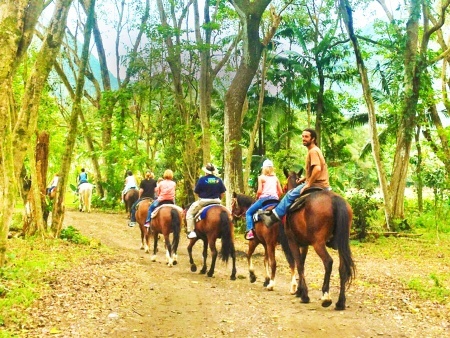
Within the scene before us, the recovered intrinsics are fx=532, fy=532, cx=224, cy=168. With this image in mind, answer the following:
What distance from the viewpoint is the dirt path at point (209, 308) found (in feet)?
22.4

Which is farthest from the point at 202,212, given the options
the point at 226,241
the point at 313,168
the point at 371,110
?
the point at 371,110

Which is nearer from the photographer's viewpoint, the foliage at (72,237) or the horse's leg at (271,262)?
the horse's leg at (271,262)

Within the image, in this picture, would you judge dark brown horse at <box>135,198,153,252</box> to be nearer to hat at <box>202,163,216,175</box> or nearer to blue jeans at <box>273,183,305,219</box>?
hat at <box>202,163,216,175</box>

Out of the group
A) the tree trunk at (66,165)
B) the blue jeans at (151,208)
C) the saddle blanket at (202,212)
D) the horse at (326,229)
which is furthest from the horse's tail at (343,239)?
the tree trunk at (66,165)

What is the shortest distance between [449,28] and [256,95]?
35.2 ft

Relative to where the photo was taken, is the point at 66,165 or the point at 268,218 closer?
the point at 268,218

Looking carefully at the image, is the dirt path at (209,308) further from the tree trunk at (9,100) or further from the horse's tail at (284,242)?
the tree trunk at (9,100)

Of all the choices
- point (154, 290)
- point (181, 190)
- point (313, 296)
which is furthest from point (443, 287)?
point (181, 190)

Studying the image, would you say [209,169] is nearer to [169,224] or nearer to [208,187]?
[208,187]

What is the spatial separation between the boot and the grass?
162 inches

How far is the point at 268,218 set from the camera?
10336mm

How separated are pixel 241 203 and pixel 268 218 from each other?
2.32 metres

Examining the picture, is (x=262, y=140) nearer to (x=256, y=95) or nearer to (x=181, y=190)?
(x=256, y=95)

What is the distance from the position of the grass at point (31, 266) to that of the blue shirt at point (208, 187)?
3.19 m
